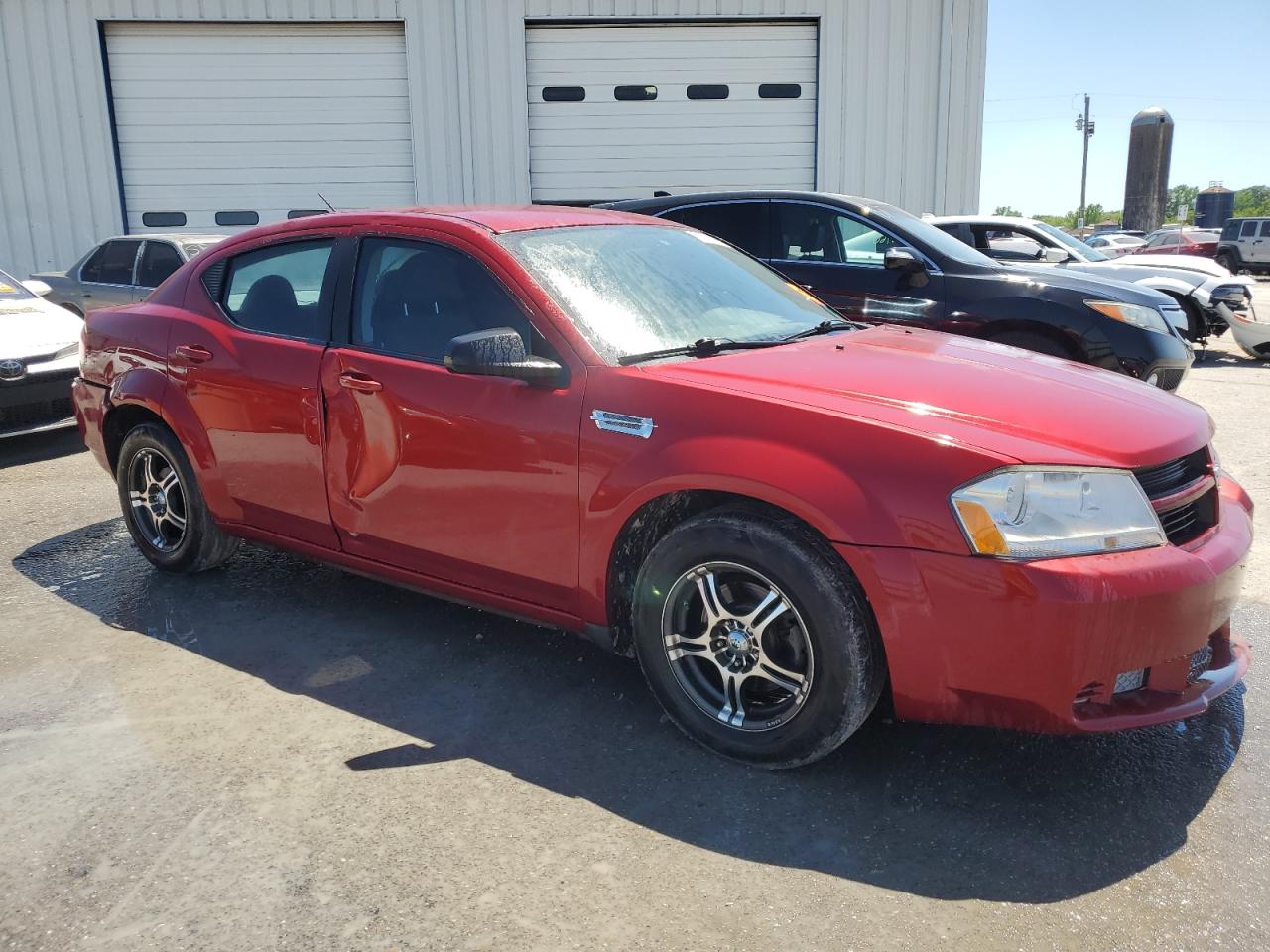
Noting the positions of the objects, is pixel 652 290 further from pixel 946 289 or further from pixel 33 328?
pixel 33 328

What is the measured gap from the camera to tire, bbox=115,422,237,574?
445 centimetres

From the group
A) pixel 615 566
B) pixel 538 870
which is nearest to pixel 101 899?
pixel 538 870

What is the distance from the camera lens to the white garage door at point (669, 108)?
13.2 meters

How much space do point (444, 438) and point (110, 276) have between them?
28.3ft

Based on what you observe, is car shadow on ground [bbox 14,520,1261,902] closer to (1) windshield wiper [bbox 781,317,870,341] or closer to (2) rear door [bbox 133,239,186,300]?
(1) windshield wiper [bbox 781,317,870,341]

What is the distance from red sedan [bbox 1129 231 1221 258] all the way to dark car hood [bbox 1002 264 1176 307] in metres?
22.5

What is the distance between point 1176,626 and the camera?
102 inches

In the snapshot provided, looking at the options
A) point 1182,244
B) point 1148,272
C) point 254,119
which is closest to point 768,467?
point 1148,272

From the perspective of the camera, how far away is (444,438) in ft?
11.2

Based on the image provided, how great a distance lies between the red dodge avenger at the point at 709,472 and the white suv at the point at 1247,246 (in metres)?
30.7

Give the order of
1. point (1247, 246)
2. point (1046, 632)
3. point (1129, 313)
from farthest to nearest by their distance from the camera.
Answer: point (1247, 246) → point (1129, 313) → point (1046, 632)

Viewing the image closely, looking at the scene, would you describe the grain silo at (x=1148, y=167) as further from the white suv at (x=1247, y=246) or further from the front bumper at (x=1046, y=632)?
the front bumper at (x=1046, y=632)

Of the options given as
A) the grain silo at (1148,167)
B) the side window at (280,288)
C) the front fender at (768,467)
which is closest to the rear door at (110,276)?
the side window at (280,288)

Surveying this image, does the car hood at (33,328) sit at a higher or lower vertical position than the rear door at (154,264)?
lower
